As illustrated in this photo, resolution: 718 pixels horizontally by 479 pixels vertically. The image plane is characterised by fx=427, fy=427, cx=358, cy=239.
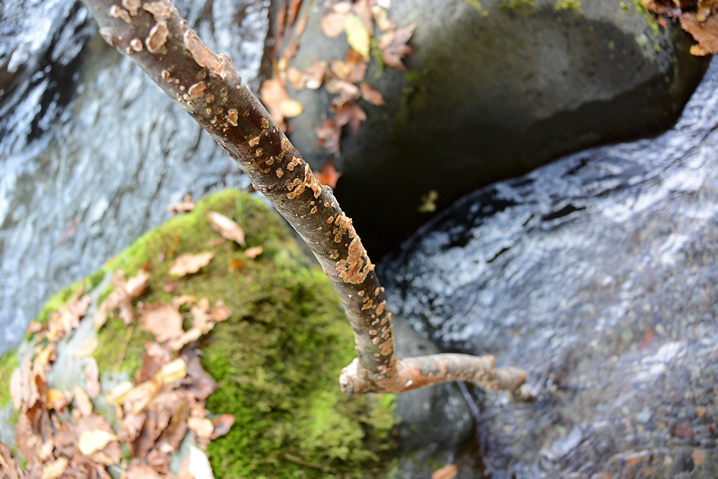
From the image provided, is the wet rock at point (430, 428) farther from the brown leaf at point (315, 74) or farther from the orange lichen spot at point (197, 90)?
the orange lichen spot at point (197, 90)

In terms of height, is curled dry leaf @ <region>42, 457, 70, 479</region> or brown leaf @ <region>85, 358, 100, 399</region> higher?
brown leaf @ <region>85, 358, 100, 399</region>

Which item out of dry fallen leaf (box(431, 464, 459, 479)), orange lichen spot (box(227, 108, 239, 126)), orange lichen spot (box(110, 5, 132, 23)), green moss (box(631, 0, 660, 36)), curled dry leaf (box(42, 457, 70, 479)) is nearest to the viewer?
orange lichen spot (box(110, 5, 132, 23))

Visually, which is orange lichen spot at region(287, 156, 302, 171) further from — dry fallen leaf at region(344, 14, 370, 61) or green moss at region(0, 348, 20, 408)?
green moss at region(0, 348, 20, 408)

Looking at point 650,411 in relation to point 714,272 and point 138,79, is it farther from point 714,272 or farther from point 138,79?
point 138,79

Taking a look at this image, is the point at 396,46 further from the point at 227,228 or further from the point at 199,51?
the point at 199,51

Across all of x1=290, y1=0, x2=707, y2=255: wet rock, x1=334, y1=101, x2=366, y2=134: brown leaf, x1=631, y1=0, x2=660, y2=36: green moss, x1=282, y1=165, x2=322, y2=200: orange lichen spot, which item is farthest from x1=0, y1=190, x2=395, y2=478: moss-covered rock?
x1=631, y1=0, x2=660, y2=36: green moss

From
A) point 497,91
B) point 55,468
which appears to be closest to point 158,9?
point 55,468
